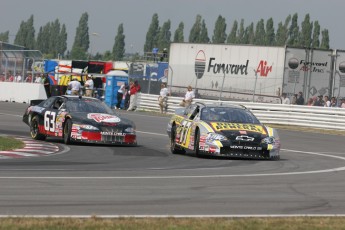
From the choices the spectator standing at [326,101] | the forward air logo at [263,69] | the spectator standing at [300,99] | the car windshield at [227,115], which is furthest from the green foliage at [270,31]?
the car windshield at [227,115]

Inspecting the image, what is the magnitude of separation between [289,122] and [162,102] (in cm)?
801

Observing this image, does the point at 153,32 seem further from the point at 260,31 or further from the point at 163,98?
the point at 163,98

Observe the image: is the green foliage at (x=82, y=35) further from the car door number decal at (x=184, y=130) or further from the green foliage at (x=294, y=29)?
the car door number decal at (x=184, y=130)

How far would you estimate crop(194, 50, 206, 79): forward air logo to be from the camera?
43844 mm

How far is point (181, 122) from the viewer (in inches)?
823

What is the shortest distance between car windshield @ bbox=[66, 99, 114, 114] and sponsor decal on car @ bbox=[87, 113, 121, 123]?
1.50 ft

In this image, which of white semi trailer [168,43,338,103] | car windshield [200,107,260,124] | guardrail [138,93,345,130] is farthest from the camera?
white semi trailer [168,43,338,103]

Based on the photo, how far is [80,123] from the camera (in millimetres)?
21484

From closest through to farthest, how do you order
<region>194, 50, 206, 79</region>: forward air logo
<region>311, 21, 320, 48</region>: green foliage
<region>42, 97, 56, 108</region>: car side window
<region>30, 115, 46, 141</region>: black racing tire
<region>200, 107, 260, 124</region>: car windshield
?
<region>200, 107, 260, 124</region>: car windshield < <region>30, 115, 46, 141</region>: black racing tire < <region>42, 97, 56, 108</region>: car side window < <region>194, 50, 206, 79</region>: forward air logo < <region>311, 21, 320, 48</region>: green foliage

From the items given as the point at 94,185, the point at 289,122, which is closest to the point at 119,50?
the point at 289,122

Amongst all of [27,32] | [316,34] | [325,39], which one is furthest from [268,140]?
[27,32]

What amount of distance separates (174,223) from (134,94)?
117 ft

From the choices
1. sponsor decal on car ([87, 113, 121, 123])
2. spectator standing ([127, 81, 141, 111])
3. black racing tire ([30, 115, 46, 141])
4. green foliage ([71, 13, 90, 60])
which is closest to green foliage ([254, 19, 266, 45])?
green foliage ([71, 13, 90, 60])

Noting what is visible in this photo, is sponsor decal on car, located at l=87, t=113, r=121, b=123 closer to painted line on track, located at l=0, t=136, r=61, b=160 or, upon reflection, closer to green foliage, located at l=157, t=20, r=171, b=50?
painted line on track, located at l=0, t=136, r=61, b=160
